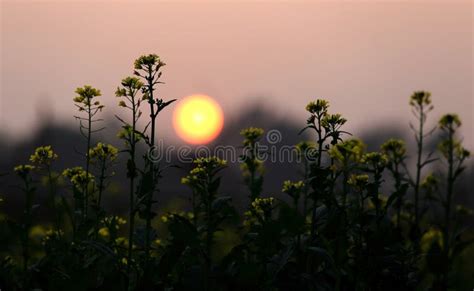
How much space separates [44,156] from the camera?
614 cm

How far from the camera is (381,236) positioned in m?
4.54

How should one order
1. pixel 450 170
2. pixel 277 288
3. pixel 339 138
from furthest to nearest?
pixel 339 138
pixel 277 288
pixel 450 170

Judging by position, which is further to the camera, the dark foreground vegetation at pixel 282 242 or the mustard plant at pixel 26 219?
the mustard plant at pixel 26 219

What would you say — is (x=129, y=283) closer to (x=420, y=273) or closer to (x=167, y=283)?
(x=167, y=283)

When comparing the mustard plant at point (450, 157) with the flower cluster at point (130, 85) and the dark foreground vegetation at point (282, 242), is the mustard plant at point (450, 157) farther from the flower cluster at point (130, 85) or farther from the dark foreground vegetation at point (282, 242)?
the flower cluster at point (130, 85)

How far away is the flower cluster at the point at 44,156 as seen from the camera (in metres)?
6.09

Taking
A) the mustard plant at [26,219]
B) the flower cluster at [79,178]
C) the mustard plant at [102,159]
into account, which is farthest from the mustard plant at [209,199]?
the mustard plant at [26,219]

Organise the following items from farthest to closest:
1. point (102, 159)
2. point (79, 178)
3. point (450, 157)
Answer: point (79, 178) < point (102, 159) < point (450, 157)

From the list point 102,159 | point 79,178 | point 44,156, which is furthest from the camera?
point 44,156

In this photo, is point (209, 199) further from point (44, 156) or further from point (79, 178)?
point (44, 156)

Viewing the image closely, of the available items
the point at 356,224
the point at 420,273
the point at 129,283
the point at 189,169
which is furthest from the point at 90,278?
the point at 420,273

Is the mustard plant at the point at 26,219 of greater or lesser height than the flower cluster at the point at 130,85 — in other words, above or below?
below

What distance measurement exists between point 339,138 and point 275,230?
3.19 feet

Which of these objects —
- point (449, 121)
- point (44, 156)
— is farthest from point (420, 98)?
point (44, 156)
